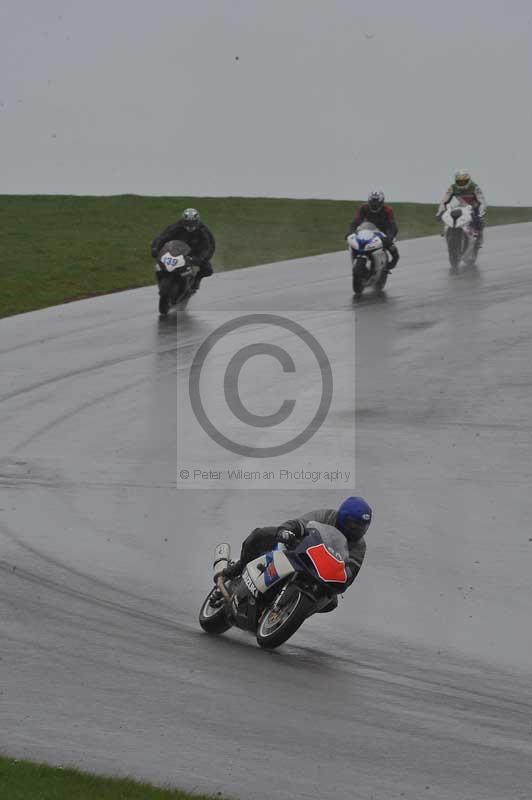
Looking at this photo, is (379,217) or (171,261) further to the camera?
(379,217)

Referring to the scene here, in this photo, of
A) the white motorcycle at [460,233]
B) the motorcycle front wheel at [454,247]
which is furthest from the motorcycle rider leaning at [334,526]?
the motorcycle front wheel at [454,247]

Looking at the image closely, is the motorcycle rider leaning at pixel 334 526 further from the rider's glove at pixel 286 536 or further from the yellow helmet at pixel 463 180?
the yellow helmet at pixel 463 180

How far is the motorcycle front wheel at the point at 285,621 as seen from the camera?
9.82 meters

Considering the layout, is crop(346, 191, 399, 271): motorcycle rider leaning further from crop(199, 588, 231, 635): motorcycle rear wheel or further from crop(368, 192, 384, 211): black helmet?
crop(199, 588, 231, 635): motorcycle rear wheel

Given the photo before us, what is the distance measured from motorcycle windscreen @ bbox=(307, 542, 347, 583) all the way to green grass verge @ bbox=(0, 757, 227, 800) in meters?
2.87

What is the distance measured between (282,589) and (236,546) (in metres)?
2.56

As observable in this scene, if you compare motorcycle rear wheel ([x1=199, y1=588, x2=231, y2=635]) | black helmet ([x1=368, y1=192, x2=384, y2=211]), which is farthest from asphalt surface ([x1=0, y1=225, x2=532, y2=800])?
black helmet ([x1=368, y1=192, x2=384, y2=211])

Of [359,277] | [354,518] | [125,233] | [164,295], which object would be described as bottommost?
[354,518]

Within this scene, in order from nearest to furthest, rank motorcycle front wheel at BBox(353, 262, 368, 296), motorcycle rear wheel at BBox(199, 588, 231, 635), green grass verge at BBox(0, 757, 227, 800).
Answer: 1. green grass verge at BBox(0, 757, 227, 800)
2. motorcycle rear wheel at BBox(199, 588, 231, 635)
3. motorcycle front wheel at BBox(353, 262, 368, 296)

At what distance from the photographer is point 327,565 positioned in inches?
385

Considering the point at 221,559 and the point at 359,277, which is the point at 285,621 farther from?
the point at 359,277

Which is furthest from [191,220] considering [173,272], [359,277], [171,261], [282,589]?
[282,589]

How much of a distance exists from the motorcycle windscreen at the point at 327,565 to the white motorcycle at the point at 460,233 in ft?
63.9

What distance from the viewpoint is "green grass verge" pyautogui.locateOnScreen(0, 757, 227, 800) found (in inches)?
268
